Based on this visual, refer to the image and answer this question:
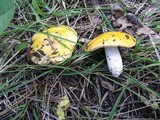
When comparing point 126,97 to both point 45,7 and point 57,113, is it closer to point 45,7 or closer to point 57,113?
point 57,113

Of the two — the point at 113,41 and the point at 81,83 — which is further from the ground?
the point at 113,41

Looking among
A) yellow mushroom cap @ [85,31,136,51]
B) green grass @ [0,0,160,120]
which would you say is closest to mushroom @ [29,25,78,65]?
green grass @ [0,0,160,120]

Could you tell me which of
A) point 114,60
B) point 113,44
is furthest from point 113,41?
point 114,60

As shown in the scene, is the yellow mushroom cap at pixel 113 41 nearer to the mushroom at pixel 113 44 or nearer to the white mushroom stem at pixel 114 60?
the mushroom at pixel 113 44

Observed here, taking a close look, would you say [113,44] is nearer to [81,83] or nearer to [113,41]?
[113,41]

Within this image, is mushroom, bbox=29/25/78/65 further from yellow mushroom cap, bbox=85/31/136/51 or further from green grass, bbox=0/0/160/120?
yellow mushroom cap, bbox=85/31/136/51

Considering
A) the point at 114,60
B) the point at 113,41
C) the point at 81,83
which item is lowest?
the point at 81,83

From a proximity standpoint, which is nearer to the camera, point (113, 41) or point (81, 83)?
point (113, 41)
